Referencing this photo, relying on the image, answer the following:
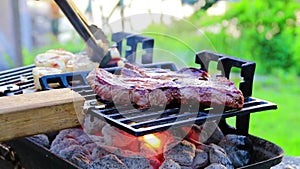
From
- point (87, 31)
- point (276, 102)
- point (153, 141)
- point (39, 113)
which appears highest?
point (87, 31)

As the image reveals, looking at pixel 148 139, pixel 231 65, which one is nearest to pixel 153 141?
pixel 148 139

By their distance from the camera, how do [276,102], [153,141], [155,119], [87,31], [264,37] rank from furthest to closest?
[264,37] → [276,102] → [87,31] → [153,141] → [155,119]

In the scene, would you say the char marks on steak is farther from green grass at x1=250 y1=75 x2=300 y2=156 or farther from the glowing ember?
green grass at x1=250 y1=75 x2=300 y2=156

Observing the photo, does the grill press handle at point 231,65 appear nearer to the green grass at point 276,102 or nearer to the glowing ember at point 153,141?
the glowing ember at point 153,141

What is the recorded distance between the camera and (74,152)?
66.8 inches

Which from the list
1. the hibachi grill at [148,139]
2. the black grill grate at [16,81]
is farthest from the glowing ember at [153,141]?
the black grill grate at [16,81]

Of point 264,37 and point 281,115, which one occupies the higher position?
point 264,37

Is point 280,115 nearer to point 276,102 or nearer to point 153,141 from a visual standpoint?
point 276,102

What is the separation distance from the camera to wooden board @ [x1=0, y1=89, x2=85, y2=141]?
1374mm

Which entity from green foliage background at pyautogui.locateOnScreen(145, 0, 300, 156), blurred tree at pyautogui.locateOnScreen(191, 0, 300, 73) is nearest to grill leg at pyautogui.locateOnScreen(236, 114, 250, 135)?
green foliage background at pyautogui.locateOnScreen(145, 0, 300, 156)

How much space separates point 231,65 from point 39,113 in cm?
77

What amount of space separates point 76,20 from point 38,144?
503 millimetres

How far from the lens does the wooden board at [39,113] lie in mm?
1374

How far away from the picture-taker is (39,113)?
4.67 ft
